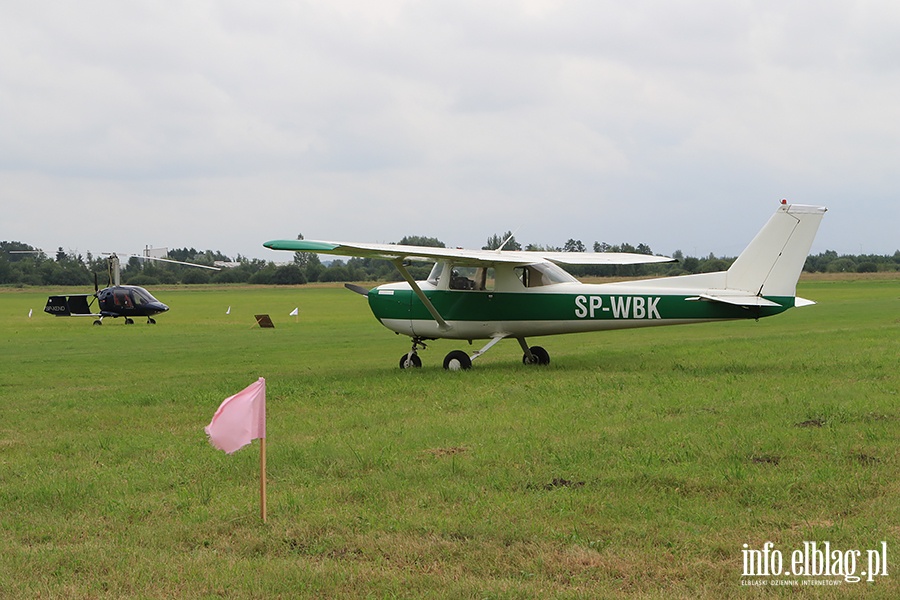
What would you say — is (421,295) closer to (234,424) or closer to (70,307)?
(234,424)

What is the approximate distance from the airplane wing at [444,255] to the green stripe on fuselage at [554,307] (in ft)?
2.49

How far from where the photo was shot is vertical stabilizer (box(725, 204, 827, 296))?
15516 millimetres

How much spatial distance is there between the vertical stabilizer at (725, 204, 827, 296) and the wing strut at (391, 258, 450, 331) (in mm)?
5555

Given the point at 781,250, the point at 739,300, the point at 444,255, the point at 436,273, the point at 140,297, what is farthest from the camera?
the point at 140,297

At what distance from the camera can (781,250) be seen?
1556 cm

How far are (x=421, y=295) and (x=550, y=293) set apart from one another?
2.38 metres

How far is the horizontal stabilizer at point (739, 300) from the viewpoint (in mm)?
15625

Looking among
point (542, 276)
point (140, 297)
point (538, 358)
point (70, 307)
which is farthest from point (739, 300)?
point (70, 307)

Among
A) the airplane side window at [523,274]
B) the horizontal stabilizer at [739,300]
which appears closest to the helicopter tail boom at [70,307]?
the airplane side window at [523,274]

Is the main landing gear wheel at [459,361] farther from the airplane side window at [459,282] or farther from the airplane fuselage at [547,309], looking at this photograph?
the airplane side window at [459,282]

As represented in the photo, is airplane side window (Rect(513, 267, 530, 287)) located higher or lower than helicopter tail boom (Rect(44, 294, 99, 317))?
higher

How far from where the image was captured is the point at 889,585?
16.6ft

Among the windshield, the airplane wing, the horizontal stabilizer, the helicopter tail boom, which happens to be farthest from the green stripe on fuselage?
the helicopter tail boom

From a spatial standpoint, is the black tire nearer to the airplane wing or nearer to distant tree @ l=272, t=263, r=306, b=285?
the airplane wing
